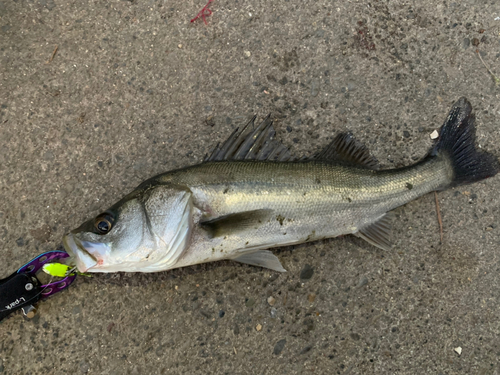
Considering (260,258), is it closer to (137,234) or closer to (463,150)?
(137,234)

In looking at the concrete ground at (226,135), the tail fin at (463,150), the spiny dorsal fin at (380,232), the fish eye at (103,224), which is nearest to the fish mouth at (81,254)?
the fish eye at (103,224)

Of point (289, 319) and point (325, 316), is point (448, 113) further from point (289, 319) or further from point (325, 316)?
point (289, 319)

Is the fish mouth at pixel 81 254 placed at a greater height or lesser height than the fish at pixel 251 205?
greater

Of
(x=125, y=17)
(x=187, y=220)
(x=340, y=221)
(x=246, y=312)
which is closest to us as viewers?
(x=187, y=220)

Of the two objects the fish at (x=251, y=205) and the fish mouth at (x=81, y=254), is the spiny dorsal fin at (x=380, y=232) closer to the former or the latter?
the fish at (x=251, y=205)

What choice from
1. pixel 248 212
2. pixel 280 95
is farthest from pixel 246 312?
pixel 280 95

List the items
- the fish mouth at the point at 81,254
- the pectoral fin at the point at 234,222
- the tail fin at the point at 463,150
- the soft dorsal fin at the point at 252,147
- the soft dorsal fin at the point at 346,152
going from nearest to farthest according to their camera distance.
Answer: the fish mouth at the point at 81,254, the pectoral fin at the point at 234,222, the soft dorsal fin at the point at 252,147, the soft dorsal fin at the point at 346,152, the tail fin at the point at 463,150

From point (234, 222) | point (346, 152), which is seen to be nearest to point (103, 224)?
point (234, 222)
